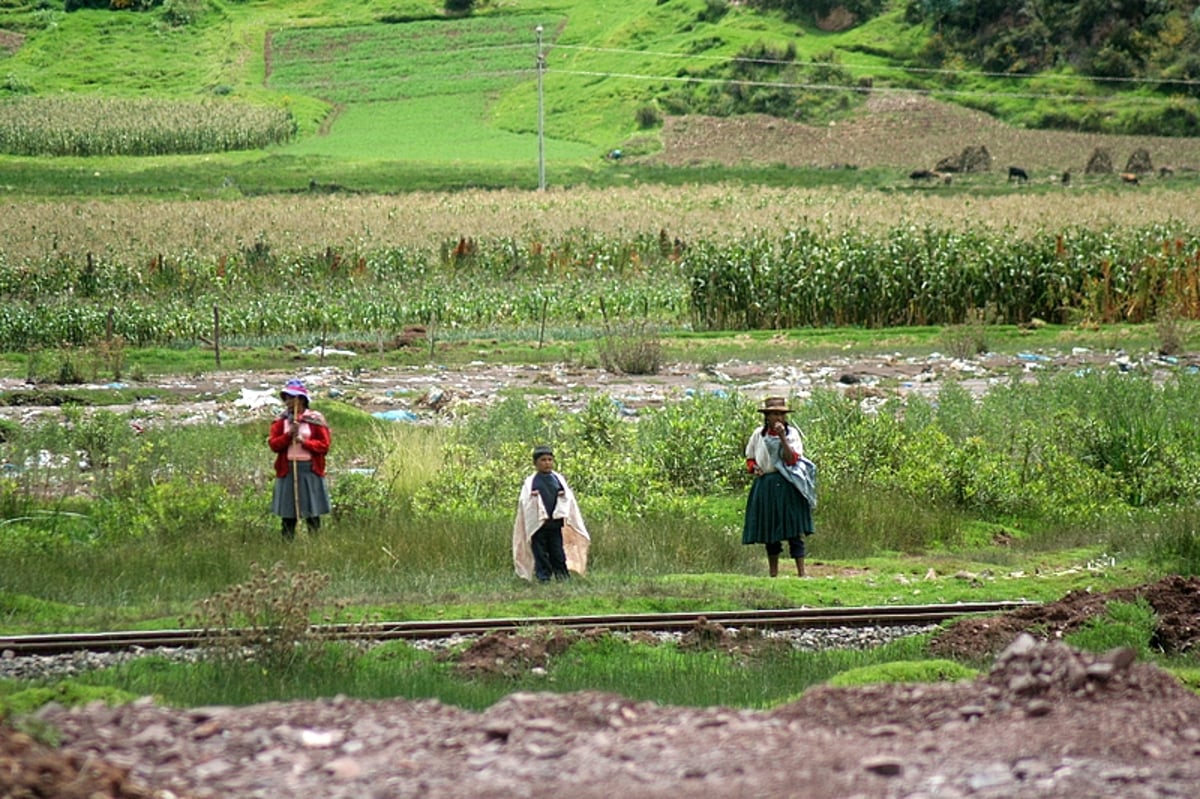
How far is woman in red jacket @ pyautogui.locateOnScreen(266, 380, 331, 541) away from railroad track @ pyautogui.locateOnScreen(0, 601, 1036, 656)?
8.81 ft

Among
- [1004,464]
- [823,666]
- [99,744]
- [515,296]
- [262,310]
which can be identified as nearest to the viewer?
[99,744]

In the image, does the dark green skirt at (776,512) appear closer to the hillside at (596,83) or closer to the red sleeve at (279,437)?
the red sleeve at (279,437)

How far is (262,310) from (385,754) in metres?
27.8

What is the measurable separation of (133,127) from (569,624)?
78.8 metres

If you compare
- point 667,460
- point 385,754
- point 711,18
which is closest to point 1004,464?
point 667,460

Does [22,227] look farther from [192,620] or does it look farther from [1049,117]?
[1049,117]

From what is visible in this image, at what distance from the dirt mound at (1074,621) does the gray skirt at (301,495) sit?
6.24 meters

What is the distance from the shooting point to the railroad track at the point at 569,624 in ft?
39.9

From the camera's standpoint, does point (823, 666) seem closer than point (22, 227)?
Yes

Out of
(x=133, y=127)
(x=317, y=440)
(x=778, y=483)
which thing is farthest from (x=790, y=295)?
(x=133, y=127)

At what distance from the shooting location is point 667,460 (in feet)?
65.3

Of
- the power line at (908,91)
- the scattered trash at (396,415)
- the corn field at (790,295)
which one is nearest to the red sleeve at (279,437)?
the scattered trash at (396,415)

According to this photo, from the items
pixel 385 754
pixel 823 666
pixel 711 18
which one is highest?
pixel 711 18

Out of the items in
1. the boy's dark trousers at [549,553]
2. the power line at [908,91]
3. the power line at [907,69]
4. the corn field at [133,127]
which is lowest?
the boy's dark trousers at [549,553]
